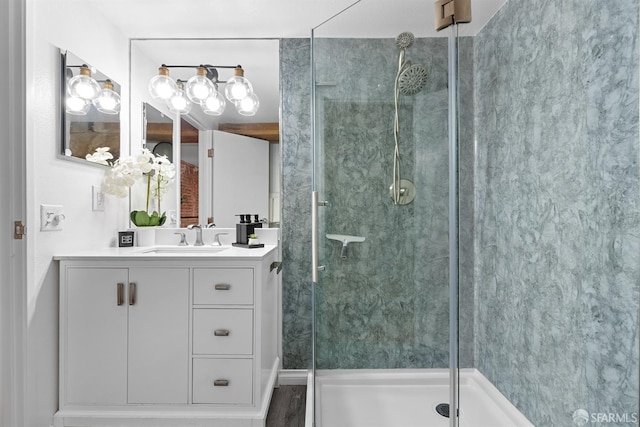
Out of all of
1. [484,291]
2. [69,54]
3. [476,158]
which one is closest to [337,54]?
[476,158]

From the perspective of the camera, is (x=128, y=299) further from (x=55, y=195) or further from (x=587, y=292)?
(x=587, y=292)

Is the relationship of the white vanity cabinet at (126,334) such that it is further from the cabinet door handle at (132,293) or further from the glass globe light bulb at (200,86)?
the glass globe light bulb at (200,86)

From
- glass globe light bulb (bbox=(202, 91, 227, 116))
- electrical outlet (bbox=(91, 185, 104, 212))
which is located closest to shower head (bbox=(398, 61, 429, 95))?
glass globe light bulb (bbox=(202, 91, 227, 116))

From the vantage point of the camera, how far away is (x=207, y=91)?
7.59 feet

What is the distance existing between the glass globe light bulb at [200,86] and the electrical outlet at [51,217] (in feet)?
3.27

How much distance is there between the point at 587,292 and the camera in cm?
127

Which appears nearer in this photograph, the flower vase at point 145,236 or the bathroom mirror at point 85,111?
the bathroom mirror at point 85,111

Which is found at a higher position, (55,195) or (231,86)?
(231,86)

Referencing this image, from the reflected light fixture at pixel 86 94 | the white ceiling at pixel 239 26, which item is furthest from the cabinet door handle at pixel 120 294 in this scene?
the white ceiling at pixel 239 26

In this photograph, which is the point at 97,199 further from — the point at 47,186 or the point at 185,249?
the point at 185,249

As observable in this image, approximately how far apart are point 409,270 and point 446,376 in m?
0.39

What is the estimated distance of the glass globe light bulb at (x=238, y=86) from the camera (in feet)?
7.59

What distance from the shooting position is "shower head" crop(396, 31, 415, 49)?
4.60ft

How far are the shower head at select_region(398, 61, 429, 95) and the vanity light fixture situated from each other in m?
1.15
